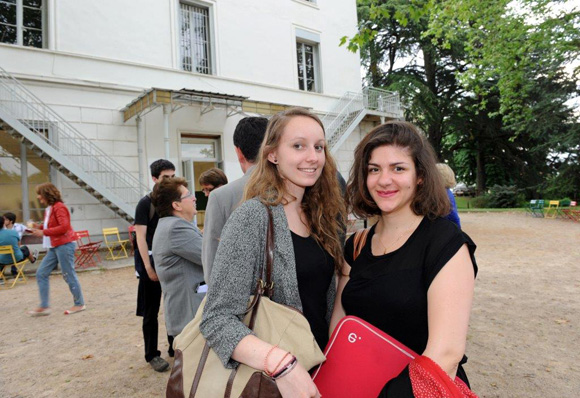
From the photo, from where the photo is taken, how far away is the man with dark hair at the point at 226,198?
8.18ft

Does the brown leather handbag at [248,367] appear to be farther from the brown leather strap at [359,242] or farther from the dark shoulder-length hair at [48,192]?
the dark shoulder-length hair at [48,192]

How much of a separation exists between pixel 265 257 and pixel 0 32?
1303 cm

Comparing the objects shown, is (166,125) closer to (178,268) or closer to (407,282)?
(178,268)

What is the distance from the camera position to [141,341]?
488 cm

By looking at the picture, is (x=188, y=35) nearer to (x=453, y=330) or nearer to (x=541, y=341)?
(x=541, y=341)

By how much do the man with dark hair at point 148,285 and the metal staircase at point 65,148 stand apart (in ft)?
24.6

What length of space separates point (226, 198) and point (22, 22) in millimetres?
11955

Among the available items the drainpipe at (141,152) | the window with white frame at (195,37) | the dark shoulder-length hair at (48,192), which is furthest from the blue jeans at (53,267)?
the window with white frame at (195,37)

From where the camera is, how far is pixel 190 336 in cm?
146

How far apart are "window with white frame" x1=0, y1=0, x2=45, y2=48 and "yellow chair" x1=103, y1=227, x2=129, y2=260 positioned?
223 inches

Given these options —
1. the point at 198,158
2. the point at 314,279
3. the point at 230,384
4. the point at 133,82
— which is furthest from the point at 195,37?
the point at 230,384

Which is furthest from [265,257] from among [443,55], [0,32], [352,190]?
[443,55]

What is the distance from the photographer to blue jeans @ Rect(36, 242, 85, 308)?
6.06m

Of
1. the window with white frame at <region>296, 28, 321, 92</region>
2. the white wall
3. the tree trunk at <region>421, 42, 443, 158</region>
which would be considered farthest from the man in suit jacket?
the tree trunk at <region>421, 42, 443, 158</region>
